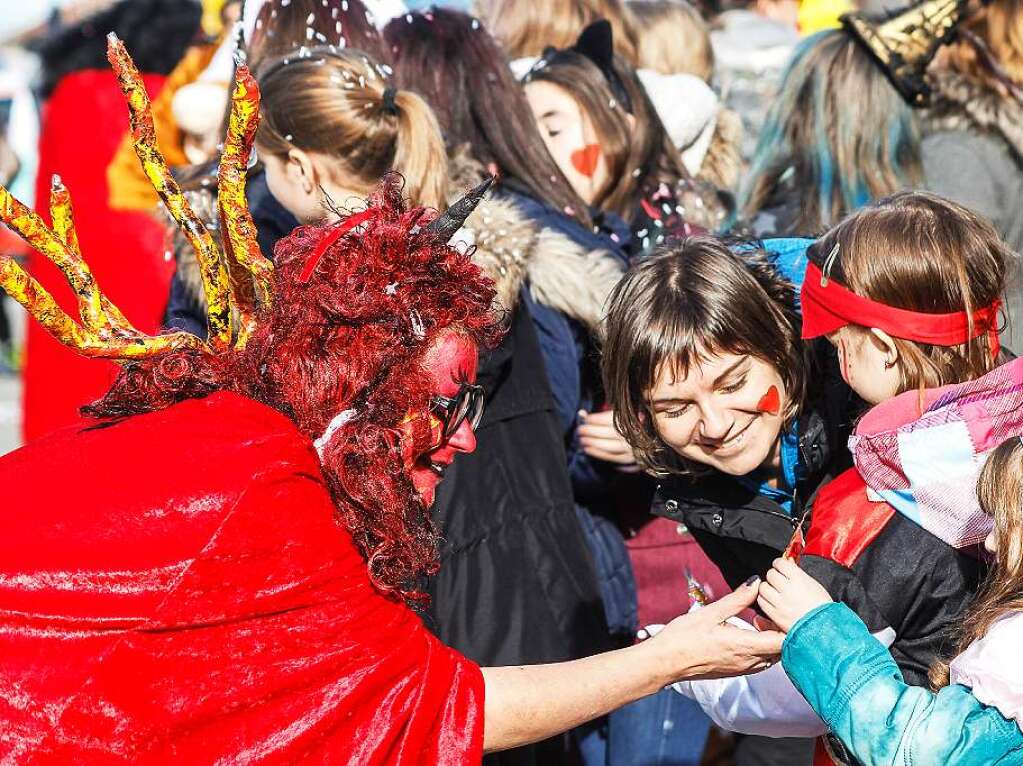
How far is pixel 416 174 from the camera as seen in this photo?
286 cm

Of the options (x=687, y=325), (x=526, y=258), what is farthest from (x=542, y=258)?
(x=687, y=325)

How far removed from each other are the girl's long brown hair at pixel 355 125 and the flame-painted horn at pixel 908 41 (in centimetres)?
140

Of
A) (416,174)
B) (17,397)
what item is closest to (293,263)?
(416,174)

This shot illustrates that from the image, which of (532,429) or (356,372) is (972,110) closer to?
(532,429)

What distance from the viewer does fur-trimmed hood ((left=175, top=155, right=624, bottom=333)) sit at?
2.90 m

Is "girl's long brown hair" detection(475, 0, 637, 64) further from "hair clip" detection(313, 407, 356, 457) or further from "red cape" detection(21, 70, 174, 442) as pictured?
"hair clip" detection(313, 407, 356, 457)

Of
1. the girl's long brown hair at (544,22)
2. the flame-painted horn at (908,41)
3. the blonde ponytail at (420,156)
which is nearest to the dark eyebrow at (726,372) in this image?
the blonde ponytail at (420,156)

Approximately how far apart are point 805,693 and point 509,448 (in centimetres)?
99

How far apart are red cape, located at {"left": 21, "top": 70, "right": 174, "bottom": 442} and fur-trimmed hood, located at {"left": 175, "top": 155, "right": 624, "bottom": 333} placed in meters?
1.29

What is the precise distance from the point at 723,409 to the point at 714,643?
1.73ft

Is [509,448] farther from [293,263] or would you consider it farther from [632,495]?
[293,263]

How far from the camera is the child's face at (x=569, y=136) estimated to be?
3691 millimetres

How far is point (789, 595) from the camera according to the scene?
2.07 m

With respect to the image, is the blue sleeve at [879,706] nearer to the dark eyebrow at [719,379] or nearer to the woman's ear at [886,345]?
the woman's ear at [886,345]
